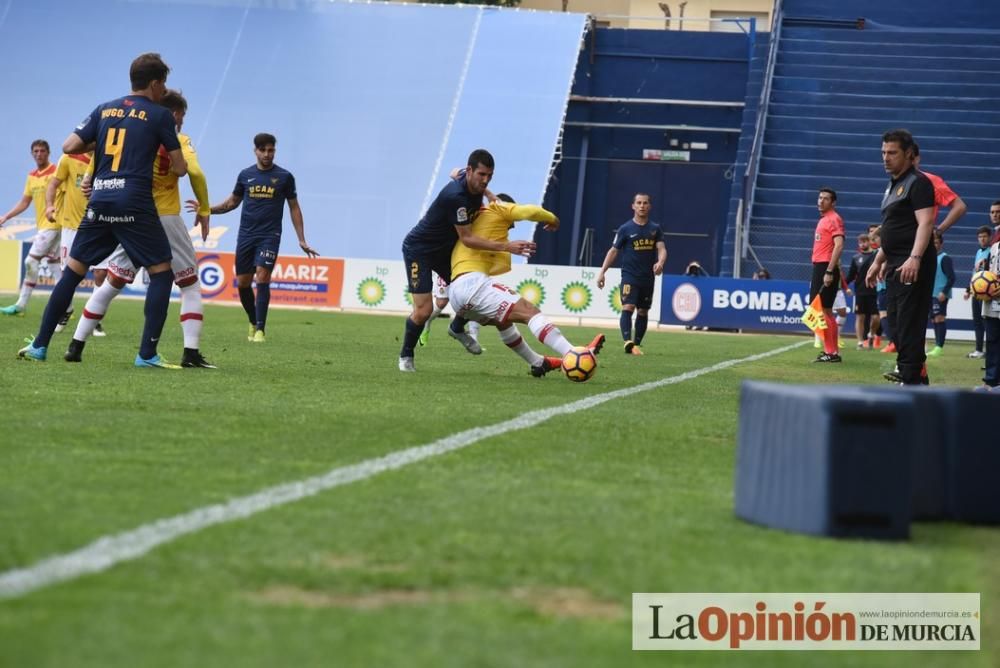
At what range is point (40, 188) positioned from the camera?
64.7ft

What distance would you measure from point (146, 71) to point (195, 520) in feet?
22.4

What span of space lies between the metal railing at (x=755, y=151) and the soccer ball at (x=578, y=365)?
2115 cm

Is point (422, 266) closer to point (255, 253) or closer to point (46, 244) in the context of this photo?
point (255, 253)

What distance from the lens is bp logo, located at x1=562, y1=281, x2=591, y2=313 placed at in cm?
3055

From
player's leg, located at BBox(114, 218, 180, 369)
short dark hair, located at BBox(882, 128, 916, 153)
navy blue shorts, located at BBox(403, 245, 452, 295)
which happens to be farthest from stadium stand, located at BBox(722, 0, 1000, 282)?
player's leg, located at BBox(114, 218, 180, 369)

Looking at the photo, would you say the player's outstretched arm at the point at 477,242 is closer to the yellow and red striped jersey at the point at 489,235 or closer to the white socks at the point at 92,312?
the yellow and red striped jersey at the point at 489,235

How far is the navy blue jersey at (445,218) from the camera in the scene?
38.4 feet

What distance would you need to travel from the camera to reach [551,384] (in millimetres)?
11070

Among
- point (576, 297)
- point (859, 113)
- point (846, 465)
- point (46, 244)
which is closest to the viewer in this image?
point (846, 465)

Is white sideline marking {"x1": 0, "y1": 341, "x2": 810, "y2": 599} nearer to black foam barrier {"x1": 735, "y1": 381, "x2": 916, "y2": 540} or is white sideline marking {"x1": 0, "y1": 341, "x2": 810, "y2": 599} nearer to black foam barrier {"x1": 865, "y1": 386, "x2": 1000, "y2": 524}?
black foam barrier {"x1": 735, "y1": 381, "x2": 916, "y2": 540}

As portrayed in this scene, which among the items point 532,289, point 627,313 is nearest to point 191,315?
point 627,313

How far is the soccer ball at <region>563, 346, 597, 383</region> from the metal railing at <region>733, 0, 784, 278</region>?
21.1 meters

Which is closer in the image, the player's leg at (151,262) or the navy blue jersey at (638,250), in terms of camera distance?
the player's leg at (151,262)

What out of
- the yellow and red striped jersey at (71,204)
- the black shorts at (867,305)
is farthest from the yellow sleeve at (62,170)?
the black shorts at (867,305)
